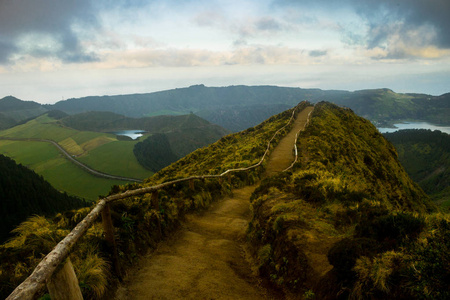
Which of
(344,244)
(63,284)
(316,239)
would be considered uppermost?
(63,284)

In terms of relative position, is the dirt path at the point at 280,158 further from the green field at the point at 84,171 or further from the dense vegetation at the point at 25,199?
the green field at the point at 84,171

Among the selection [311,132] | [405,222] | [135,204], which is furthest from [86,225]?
[311,132]

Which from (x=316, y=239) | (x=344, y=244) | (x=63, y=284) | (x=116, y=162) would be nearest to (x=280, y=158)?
(x=316, y=239)

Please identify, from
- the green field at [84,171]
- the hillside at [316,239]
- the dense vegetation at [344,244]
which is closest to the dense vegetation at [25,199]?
the green field at [84,171]

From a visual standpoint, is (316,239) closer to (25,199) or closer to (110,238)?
(110,238)

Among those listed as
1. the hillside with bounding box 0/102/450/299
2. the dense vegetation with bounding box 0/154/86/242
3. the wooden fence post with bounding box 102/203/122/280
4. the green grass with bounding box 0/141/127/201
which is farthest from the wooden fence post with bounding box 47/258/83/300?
the green grass with bounding box 0/141/127/201
